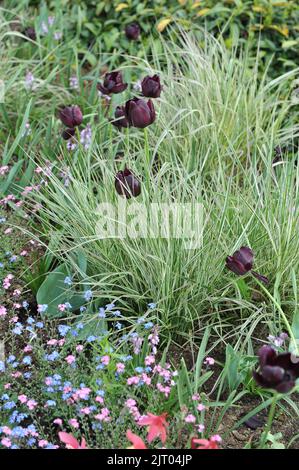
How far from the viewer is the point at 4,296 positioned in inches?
111

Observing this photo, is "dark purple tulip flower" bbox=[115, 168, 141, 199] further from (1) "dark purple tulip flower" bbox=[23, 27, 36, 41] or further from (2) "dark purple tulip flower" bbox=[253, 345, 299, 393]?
(1) "dark purple tulip flower" bbox=[23, 27, 36, 41]

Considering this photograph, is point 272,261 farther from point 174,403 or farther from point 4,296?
point 4,296

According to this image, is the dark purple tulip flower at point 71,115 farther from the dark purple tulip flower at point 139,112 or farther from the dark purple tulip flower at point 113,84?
the dark purple tulip flower at point 139,112

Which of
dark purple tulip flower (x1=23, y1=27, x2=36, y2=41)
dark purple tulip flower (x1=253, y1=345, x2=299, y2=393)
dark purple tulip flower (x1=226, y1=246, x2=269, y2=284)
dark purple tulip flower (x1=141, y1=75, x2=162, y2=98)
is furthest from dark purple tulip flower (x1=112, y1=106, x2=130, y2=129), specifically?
dark purple tulip flower (x1=23, y1=27, x2=36, y2=41)

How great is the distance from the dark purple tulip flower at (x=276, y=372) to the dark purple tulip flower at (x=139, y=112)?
975 mm

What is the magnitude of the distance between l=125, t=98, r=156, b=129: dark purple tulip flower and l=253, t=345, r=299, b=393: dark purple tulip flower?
3.20 feet

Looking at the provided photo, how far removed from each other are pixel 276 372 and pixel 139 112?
1.06 meters

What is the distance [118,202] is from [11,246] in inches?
19.4

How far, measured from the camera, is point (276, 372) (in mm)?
1776

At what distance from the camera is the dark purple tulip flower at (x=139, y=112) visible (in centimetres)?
245

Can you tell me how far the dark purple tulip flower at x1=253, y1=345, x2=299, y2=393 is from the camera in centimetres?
178

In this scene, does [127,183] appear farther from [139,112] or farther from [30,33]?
[30,33]

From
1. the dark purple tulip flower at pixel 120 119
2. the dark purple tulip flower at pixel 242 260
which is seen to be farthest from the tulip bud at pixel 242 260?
the dark purple tulip flower at pixel 120 119

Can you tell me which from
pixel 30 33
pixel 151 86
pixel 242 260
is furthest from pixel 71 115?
pixel 30 33
